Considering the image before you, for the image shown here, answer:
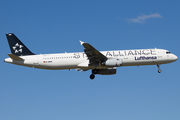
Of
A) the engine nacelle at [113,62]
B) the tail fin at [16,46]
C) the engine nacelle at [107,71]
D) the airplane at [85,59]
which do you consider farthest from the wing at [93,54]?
the tail fin at [16,46]

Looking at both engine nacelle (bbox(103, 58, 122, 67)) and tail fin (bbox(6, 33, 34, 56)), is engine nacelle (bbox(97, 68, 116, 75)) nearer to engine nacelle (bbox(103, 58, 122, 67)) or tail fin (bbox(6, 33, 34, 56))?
engine nacelle (bbox(103, 58, 122, 67))

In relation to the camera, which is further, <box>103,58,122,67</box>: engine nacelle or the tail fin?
the tail fin

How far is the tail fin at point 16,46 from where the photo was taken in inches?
1989

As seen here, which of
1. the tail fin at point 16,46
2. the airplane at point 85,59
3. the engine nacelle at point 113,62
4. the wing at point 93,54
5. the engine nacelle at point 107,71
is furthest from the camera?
the engine nacelle at point 107,71

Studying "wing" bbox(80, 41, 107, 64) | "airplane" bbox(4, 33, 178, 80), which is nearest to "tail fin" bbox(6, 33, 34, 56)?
"airplane" bbox(4, 33, 178, 80)

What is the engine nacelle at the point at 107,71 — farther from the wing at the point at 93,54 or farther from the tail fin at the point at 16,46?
the tail fin at the point at 16,46

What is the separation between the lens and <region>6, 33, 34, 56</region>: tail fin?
1989 inches

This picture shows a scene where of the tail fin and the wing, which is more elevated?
the tail fin

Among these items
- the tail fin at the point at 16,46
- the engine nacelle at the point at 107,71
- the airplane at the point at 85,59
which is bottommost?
the engine nacelle at the point at 107,71

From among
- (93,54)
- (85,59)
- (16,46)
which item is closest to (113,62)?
(93,54)

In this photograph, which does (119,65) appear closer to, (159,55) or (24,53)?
(159,55)

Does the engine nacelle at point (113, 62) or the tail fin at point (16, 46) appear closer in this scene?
the engine nacelle at point (113, 62)

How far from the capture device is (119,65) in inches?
1896

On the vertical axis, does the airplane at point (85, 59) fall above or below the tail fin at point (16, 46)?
below
